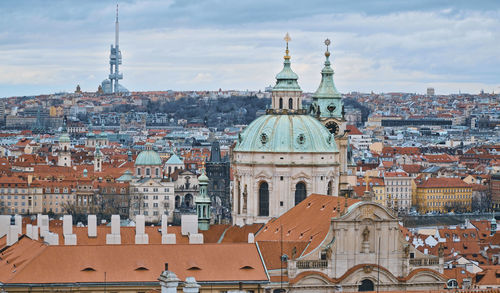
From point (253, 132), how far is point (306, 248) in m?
16.7

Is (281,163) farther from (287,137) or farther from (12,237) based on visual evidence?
(12,237)

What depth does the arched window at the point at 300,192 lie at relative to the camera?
73062 millimetres

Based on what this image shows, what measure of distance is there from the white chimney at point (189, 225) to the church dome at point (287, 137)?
22.5 ft

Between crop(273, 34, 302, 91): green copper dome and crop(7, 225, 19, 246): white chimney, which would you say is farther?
crop(273, 34, 302, 91): green copper dome

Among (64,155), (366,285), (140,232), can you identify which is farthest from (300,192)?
(64,155)

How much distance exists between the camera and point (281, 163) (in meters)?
73.0

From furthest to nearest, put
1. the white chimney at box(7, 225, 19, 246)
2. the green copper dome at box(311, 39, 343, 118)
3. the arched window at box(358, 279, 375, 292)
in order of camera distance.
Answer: the green copper dome at box(311, 39, 343, 118) < the white chimney at box(7, 225, 19, 246) < the arched window at box(358, 279, 375, 292)

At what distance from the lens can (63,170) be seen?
158m

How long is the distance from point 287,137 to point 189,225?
8629mm

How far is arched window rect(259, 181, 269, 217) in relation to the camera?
73.6 metres

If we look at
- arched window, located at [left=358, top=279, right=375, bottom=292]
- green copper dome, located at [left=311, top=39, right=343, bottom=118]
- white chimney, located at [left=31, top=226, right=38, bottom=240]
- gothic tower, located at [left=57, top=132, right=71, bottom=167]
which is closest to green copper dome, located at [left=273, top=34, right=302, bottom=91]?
green copper dome, located at [left=311, top=39, right=343, bottom=118]

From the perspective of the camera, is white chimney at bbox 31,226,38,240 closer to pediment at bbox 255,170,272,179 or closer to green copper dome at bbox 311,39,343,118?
pediment at bbox 255,170,272,179

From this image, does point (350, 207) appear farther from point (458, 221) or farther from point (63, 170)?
point (63, 170)

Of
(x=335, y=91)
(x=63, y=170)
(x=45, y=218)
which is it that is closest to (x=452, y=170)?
(x=63, y=170)
